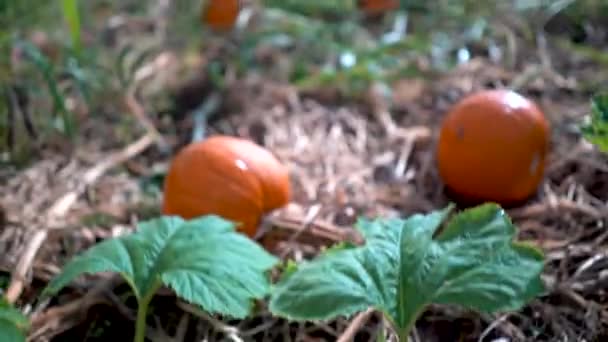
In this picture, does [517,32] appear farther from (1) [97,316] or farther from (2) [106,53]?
(1) [97,316]

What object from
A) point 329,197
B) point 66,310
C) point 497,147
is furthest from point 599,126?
point 66,310

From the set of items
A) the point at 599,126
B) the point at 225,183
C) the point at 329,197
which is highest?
the point at 599,126

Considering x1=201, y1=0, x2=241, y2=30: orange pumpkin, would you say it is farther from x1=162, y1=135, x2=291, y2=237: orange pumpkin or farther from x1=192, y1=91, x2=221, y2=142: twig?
x1=162, y1=135, x2=291, y2=237: orange pumpkin

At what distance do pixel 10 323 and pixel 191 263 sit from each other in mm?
249

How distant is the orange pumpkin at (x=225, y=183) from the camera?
1395 millimetres

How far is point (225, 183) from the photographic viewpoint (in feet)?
4.61

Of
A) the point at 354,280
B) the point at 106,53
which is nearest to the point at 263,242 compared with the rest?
the point at 354,280

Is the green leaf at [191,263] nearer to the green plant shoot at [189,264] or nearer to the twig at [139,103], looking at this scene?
the green plant shoot at [189,264]

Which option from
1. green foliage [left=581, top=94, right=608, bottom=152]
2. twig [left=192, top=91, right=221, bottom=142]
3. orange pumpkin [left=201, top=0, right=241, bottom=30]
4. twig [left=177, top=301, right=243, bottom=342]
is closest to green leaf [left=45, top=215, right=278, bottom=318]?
twig [left=177, top=301, right=243, bottom=342]

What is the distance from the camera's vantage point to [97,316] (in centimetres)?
128

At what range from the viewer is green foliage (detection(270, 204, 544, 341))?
3.26ft

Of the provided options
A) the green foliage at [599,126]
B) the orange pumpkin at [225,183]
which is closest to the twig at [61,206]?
the orange pumpkin at [225,183]

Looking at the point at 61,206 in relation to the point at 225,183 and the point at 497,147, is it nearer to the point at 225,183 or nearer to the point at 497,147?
the point at 225,183

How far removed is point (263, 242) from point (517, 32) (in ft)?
4.04
